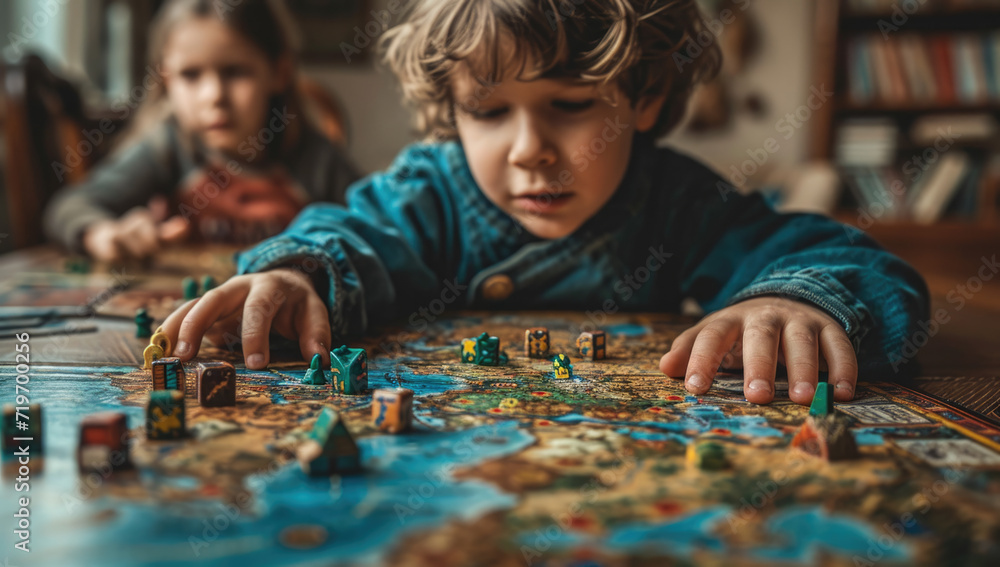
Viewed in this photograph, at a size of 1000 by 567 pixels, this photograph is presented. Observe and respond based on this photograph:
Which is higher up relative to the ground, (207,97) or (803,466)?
(207,97)

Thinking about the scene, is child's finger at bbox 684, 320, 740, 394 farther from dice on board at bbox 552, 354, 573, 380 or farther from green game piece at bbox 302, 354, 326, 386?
green game piece at bbox 302, 354, 326, 386

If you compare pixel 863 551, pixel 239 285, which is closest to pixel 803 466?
pixel 863 551

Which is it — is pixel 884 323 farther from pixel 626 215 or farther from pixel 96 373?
pixel 96 373

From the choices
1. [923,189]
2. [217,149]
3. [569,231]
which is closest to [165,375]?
[569,231]

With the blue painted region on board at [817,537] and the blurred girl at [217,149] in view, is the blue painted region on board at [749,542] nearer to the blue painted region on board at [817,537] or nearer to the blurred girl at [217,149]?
the blue painted region on board at [817,537]

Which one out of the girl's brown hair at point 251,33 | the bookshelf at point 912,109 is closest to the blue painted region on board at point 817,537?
the girl's brown hair at point 251,33

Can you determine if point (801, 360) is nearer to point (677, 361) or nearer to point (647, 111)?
point (677, 361)

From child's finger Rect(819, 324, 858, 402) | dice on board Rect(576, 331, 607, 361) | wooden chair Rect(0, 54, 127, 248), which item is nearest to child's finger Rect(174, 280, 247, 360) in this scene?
dice on board Rect(576, 331, 607, 361)
